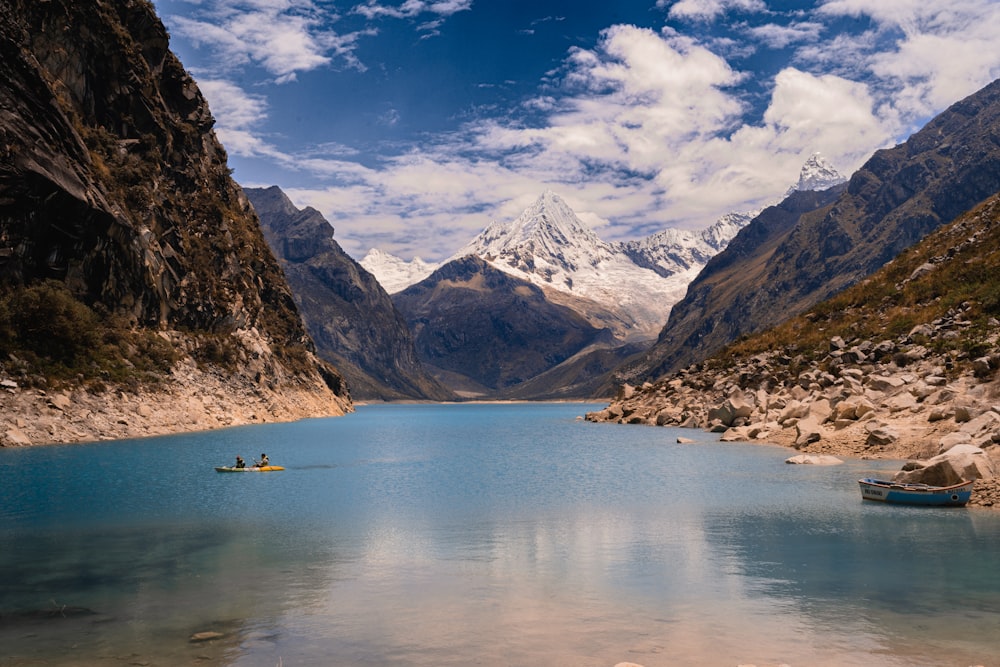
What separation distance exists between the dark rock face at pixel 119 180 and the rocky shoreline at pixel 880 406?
80.6 metres

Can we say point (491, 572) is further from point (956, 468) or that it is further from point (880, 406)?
point (880, 406)

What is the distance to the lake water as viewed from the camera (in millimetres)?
20219

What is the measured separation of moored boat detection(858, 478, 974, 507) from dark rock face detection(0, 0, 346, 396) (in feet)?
275

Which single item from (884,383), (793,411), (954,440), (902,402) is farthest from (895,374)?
(954,440)

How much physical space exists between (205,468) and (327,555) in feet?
121

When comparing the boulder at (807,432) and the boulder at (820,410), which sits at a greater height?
the boulder at (820,410)

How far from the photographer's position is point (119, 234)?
330ft

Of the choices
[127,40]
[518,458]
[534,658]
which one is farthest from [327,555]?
[127,40]

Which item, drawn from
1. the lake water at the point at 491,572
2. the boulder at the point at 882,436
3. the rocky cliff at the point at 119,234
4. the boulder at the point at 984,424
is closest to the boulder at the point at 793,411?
the boulder at the point at 882,436

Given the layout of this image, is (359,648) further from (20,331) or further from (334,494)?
(20,331)

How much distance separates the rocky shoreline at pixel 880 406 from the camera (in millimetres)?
44125

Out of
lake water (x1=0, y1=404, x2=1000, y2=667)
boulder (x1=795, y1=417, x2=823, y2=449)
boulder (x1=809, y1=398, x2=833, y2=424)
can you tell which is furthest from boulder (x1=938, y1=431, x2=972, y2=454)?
boulder (x1=809, y1=398, x2=833, y2=424)

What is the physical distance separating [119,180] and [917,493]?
110418 mm

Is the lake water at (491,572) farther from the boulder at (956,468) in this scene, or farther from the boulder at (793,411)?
the boulder at (793,411)
